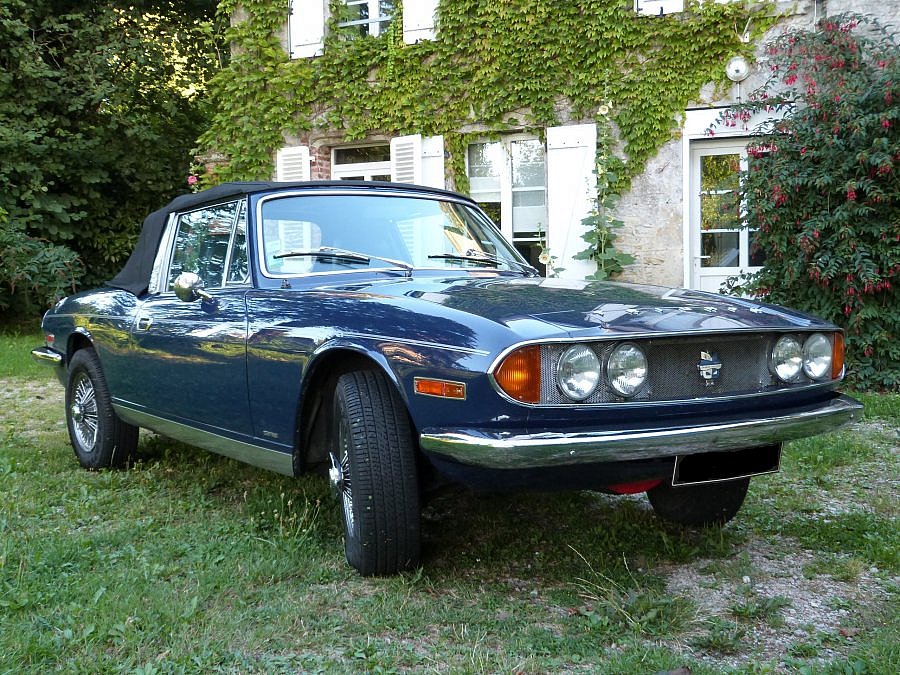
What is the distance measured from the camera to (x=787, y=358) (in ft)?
10.3

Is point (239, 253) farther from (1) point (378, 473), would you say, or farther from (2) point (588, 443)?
(2) point (588, 443)

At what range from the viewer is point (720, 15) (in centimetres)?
902

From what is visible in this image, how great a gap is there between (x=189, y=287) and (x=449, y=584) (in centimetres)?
171

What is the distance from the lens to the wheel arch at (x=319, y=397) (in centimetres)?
323

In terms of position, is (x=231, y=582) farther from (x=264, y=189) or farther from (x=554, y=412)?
(x=264, y=189)

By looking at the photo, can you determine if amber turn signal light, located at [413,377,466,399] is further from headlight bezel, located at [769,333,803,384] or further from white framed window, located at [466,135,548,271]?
white framed window, located at [466,135,548,271]

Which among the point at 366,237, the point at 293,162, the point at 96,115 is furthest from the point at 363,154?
the point at 366,237

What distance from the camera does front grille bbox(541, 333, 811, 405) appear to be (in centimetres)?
272

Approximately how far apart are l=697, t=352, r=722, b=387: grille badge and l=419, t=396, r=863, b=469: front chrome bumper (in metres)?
0.16

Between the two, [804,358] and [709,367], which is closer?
[709,367]

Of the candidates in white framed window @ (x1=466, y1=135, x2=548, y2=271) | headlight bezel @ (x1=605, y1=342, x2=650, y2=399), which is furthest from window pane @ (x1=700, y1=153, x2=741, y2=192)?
headlight bezel @ (x1=605, y1=342, x2=650, y2=399)

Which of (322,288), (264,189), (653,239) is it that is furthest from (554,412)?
(653,239)

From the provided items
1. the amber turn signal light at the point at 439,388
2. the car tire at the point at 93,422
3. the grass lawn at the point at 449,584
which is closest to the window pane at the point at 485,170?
the car tire at the point at 93,422

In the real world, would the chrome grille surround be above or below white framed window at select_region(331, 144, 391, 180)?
below
